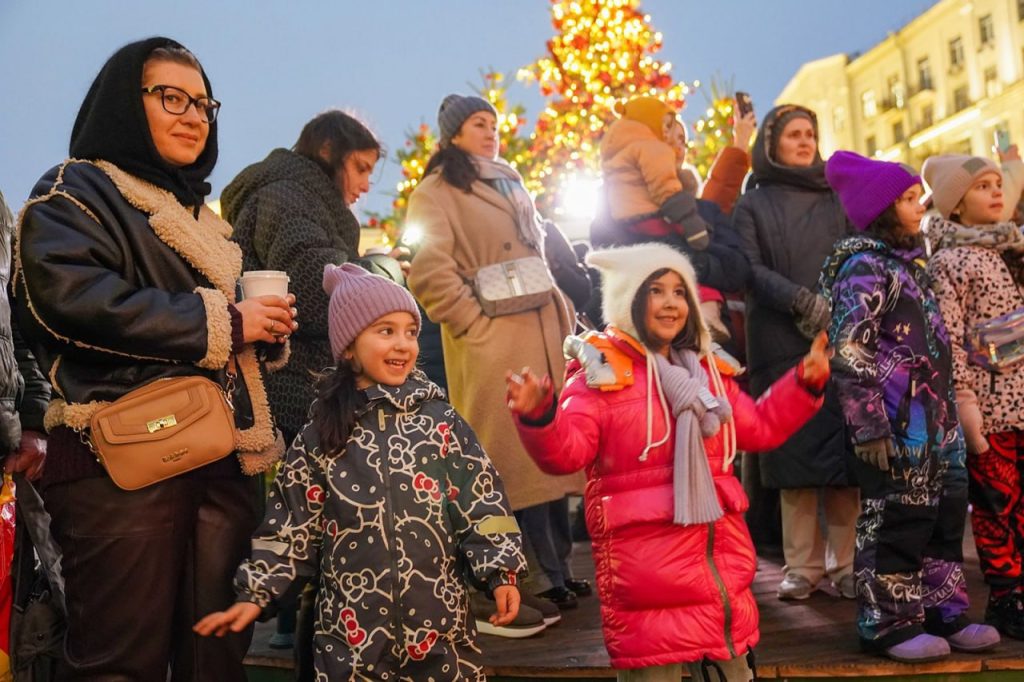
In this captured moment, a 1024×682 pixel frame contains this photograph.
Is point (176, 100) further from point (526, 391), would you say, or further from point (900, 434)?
point (900, 434)

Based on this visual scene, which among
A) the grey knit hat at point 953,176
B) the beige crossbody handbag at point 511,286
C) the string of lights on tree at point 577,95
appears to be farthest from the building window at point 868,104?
the beige crossbody handbag at point 511,286

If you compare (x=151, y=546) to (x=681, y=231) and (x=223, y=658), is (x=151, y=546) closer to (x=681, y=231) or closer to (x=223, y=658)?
(x=223, y=658)

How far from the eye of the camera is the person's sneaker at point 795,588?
4.20m

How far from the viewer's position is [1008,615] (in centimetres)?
362

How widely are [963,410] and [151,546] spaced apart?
2801 millimetres

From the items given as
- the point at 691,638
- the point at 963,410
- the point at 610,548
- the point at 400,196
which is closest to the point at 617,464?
the point at 610,548

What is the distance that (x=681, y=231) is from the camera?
4215mm

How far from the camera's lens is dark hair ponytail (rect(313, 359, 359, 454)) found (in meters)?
2.57

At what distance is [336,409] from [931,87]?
40504 mm

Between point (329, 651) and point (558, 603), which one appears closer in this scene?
point (329, 651)

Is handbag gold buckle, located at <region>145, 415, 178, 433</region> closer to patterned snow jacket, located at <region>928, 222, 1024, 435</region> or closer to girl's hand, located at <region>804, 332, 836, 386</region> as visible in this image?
girl's hand, located at <region>804, 332, 836, 386</region>

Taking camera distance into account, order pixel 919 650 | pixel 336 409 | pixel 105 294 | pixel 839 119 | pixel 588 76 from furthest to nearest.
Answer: pixel 839 119, pixel 588 76, pixel 919 650, pixel 336 409, pixel 105 294

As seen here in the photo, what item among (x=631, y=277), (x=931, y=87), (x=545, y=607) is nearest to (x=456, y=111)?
(x=631, y=277)

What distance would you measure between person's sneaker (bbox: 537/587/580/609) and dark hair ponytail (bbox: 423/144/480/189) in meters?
1.63
